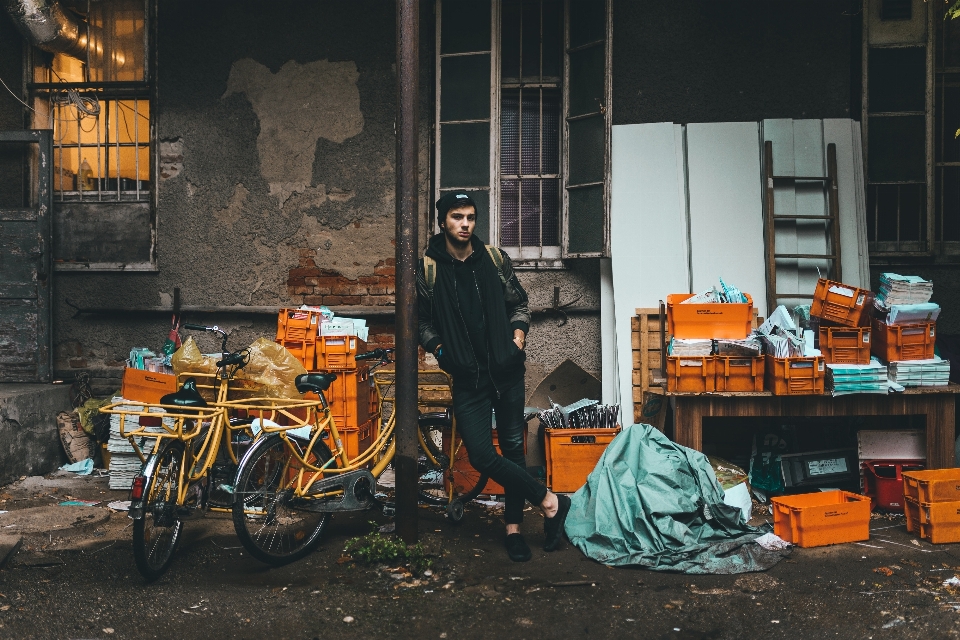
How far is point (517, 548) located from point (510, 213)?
3.60 metres

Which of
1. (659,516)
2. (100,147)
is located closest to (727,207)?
(659,516)

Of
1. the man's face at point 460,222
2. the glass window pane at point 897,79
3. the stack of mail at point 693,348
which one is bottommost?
the stack of mail at point 693,348

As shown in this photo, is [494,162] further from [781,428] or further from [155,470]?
[155,470]

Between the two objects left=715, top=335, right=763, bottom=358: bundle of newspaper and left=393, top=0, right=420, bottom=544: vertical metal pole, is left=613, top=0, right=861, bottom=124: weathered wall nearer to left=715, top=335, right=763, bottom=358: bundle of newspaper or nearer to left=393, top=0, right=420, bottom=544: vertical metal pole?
left=715, top=335, right=763, bottom=358: bundle of newspaper

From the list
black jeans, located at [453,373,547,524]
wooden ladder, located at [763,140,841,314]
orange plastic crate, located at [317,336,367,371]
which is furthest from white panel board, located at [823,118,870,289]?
orange plastic crate, located at [317,336,367,371]

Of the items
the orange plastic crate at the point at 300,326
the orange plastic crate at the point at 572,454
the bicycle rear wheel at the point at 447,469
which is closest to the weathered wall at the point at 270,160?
the orange plastic crate at the point at 300,326

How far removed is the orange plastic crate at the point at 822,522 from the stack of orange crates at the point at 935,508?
304 millimetres

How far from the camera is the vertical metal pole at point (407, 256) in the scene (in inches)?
185

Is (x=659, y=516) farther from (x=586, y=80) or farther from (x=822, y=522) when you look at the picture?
(x=586, y=80)

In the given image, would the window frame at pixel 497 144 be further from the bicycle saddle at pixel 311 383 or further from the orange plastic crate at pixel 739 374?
the bicycle saddle at pixel 311 383

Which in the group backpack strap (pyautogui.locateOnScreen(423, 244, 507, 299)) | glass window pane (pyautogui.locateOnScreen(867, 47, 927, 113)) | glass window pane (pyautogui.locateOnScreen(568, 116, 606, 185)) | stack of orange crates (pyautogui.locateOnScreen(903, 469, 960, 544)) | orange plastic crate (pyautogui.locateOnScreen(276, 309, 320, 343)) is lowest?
stack of orange crates (pyautogui.locateOnScreen(903, 469, 960, 544))

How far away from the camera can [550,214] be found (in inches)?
296

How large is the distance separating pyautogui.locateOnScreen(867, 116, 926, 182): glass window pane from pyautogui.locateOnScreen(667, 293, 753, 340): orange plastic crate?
97.8 inches

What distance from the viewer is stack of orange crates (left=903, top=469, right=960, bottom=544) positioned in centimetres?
488
